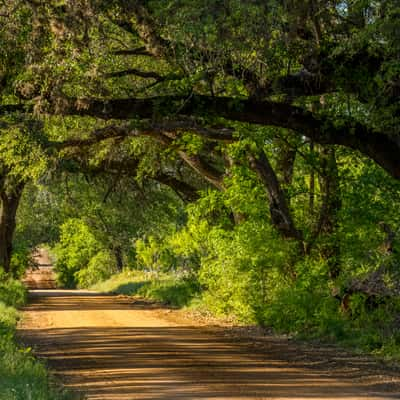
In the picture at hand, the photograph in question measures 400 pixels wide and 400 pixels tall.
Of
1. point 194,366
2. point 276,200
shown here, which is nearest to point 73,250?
point 276,200

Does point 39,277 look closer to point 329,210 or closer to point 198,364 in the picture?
point 329,210

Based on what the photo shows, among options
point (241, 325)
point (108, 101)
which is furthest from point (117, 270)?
point (108, 101)

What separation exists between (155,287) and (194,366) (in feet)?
96.6

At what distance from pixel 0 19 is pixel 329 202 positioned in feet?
32.1

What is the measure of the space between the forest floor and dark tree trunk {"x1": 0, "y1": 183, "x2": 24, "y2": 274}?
13.8 m

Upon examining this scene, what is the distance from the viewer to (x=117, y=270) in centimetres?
6894

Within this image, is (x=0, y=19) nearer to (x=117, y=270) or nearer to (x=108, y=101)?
(x=108, y=101)

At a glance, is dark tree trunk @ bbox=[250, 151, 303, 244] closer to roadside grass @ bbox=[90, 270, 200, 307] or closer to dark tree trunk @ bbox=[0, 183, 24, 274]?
roadside grass @ bbox=[90, 270, 200, 307]

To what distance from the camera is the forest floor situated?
12102 millimetres

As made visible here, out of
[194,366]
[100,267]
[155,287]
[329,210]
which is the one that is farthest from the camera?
[100,267]

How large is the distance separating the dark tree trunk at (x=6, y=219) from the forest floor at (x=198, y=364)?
13.8m

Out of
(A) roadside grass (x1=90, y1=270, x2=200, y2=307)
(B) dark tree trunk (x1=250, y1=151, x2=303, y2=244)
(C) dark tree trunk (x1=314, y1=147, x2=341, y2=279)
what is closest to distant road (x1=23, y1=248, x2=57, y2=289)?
(A) roadside grass (x1=90, y1=270, x2=200, y2=307)

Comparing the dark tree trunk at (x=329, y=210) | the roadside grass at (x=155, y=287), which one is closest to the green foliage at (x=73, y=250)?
the roadside grass at (x=155, y=287)

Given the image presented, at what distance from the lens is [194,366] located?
14867 millimetres
